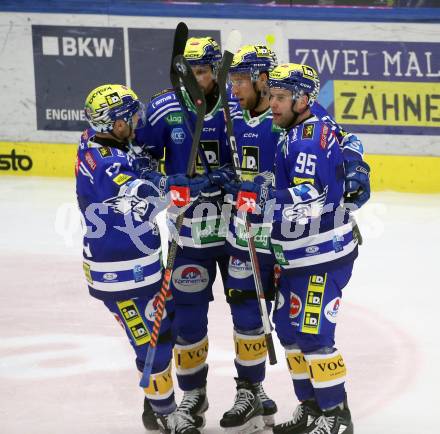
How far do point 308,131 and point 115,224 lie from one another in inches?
33.7

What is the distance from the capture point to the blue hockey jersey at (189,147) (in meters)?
4.84

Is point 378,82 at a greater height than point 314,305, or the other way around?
point 378,82

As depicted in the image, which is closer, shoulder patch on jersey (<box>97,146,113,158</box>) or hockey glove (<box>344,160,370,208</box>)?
shoulder patch on jersey (<box>97,146,113,158</box>)

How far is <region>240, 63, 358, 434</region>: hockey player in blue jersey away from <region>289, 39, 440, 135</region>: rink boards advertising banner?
13.8 ft

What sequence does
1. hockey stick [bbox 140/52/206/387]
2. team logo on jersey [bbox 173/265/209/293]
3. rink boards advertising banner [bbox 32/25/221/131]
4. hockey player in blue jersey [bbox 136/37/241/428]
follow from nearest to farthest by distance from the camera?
hockey stick [bbox 140/52/206/387] → hockey player in blue jersey [bbox 136/37/241/428] → team logo on jersey [bbox 173/265/209/293] → rink boards advertising banner [bbox 32/25/221/131]

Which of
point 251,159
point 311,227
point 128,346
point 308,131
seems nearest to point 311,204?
point 311,227

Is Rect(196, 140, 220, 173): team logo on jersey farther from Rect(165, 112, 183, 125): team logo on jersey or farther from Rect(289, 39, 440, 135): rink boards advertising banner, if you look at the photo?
Rect(289, 39, 440, 135): rink boards advertising banner

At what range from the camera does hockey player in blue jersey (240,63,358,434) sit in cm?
435

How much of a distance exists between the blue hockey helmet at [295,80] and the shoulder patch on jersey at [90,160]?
0.76m

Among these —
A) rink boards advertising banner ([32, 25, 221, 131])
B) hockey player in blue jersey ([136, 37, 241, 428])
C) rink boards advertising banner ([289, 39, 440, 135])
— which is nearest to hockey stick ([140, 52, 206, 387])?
hockey player in blue jersey ([136, 37, 241, 428])

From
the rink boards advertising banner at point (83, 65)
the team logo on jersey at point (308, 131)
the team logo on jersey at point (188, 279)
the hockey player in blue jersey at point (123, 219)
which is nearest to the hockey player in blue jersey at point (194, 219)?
the team logo on jersey at point (188, 279)

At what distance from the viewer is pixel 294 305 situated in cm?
454

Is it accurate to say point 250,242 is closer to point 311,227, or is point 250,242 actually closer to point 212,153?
point 311,227

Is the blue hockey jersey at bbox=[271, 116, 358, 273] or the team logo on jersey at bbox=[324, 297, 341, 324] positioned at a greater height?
the blue hockey jersey at bbox=[271, 116, 358, 273]
